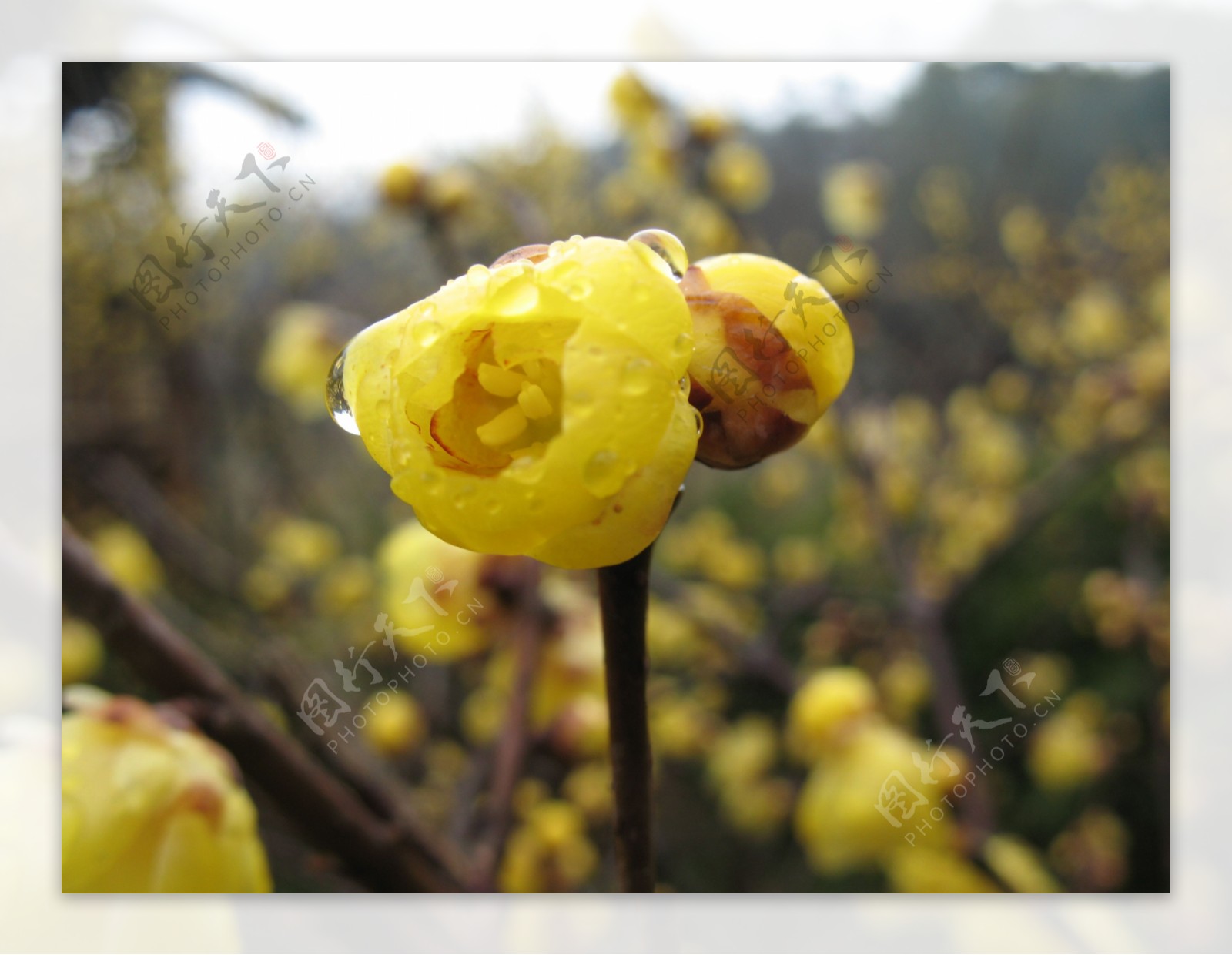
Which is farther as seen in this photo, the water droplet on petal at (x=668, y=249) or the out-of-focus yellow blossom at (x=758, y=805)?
the out-of-focus yellow blossom at (x=758, y=805)

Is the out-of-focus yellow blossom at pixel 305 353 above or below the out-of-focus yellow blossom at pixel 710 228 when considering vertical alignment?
below

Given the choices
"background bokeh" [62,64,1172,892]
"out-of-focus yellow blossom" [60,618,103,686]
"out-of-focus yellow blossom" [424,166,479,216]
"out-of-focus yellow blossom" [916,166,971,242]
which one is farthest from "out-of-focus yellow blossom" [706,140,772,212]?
"out-of-focus yellow blossom" [60,618,103,686]

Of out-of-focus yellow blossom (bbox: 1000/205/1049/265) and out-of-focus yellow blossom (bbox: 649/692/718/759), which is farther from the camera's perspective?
out-of-focus yellow blossom (bbox: 1000/205/1049/265)

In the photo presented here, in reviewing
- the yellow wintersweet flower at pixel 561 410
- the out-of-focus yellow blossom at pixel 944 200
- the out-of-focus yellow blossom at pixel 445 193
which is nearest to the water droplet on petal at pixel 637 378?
the yellow wintersweet flower at pixel 561 410

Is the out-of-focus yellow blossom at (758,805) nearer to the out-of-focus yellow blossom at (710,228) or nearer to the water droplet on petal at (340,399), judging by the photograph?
the out-of-focus yellow blossom at (710,228)

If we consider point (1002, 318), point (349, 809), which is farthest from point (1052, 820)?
point (349, 809)

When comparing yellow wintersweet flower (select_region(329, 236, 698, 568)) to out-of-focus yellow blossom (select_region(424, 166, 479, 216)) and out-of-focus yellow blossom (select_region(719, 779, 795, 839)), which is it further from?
out-of-focus yellow blossom (select_region(719, 779, 795, 839))
